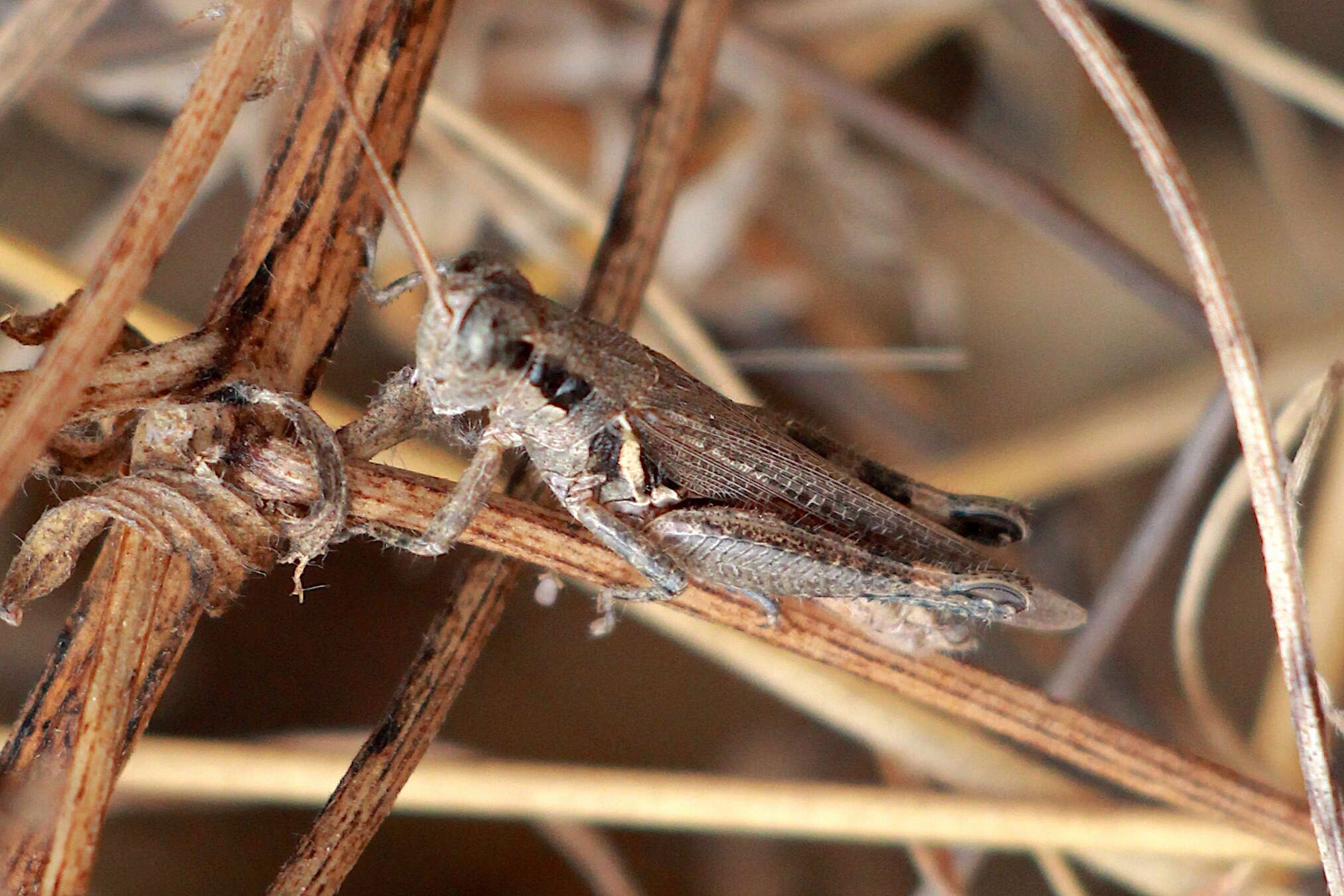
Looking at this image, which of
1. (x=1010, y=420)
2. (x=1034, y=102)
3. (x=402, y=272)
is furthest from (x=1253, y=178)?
(x=402, y=272)

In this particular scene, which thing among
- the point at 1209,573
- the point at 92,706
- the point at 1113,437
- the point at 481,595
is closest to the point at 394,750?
the point at 481,595

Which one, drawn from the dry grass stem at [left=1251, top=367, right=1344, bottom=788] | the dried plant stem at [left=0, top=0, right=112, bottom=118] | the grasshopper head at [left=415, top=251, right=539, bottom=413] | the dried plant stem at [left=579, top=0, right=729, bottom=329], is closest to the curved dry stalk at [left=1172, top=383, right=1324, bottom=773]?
the dry grass stem at [left=1251, top=367, right=1344, bottom=788]

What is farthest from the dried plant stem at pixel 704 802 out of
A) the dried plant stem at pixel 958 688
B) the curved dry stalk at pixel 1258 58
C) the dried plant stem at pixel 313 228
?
the curved dry stalk at pixel 1258 58

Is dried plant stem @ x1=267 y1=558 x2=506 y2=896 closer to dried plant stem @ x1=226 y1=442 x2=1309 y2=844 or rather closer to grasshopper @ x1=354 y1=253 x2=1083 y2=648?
dried plant stem @ x1=226 y1=442 x2=1309 y2=844

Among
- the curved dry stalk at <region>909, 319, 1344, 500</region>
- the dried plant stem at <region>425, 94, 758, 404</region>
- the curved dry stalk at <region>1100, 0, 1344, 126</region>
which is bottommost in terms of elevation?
the dried plant stem at <region>425, 94, 758, 404</region>

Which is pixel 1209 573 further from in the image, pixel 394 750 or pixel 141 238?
pixel 141 238

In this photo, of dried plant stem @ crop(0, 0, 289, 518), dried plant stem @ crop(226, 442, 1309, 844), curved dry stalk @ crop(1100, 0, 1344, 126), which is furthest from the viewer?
curved dry stalk @ crop(1100, 0, 1344, 126)

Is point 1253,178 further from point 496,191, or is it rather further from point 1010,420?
point 496,191

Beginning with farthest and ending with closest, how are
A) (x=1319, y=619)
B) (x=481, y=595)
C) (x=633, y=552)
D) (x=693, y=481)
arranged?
(x=1319, y=619) < (x=693, y=481) < (x=633, y=552) < (x=481, y=595)
